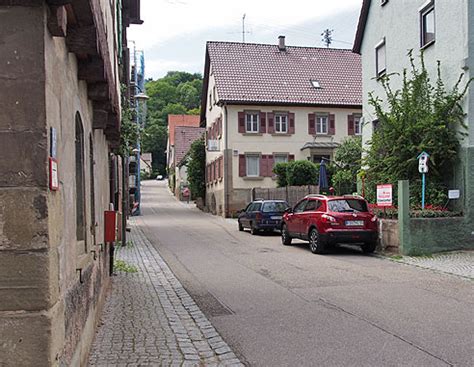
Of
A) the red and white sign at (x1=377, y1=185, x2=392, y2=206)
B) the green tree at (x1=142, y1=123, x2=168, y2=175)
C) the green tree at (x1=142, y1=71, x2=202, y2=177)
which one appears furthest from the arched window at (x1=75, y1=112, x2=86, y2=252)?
the green tree at (x1=142, y1=71, x2=202, y2=177)

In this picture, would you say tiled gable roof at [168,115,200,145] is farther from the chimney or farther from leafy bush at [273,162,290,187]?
leafy bush at [273,162,290,187]

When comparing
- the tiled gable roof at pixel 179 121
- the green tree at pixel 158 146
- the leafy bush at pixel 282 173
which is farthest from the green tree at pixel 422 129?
the green tree at pixel 158 146

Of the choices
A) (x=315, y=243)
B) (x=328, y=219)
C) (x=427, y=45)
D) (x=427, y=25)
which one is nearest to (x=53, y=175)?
(x=328, y=219)

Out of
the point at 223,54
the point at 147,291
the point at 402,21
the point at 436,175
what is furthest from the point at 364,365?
the point at 223,54

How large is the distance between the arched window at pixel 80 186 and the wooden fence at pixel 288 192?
23589 mm

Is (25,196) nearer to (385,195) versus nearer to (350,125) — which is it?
(385,195)

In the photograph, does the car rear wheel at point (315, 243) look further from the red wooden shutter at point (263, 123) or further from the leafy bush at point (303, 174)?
the red wooden shutter at point (263, 123)

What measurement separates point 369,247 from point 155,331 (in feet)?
32.6

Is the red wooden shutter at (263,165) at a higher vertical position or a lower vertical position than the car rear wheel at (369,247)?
higher

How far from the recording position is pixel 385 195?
→ 1591 centimetres

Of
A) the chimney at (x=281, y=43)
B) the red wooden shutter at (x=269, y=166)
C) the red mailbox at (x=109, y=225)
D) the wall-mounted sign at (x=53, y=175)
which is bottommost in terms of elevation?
the red mailbox at (x=109, y=225)

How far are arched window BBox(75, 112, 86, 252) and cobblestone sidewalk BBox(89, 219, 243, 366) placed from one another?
131cm

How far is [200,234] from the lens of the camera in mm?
23719

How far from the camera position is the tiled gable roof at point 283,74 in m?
38.3
